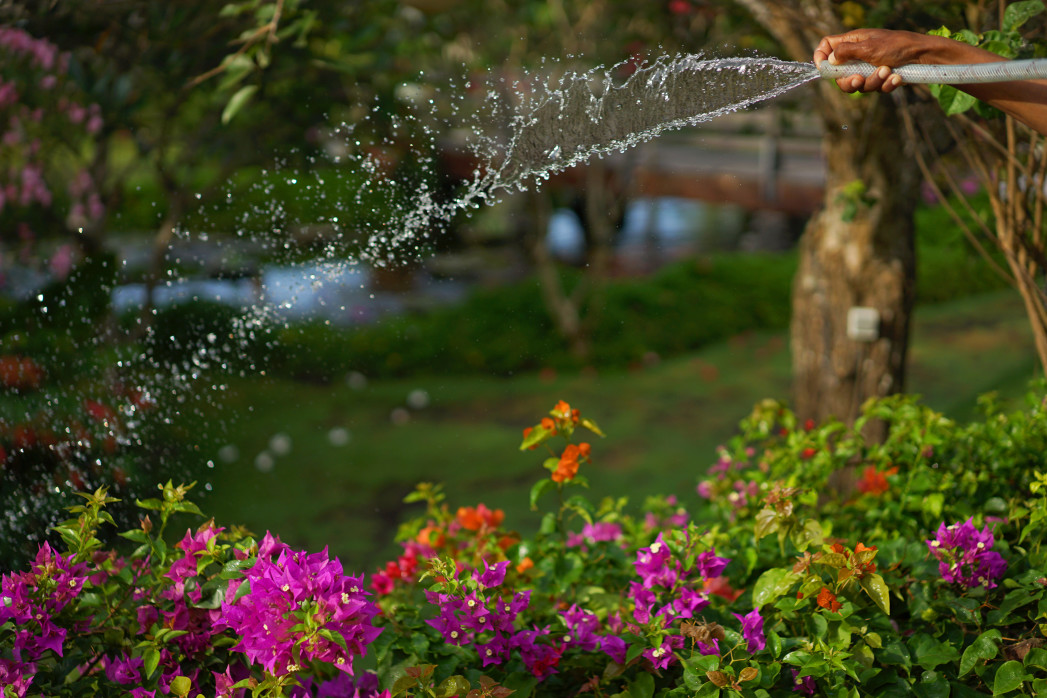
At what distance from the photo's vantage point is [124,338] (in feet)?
15.8

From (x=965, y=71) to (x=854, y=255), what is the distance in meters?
1.77

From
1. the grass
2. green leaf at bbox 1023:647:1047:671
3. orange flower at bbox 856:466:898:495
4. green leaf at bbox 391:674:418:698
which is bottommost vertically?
the grass

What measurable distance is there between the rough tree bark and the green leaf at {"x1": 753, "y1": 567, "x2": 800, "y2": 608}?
172 cm

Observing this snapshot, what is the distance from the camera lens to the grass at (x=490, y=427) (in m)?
4.14

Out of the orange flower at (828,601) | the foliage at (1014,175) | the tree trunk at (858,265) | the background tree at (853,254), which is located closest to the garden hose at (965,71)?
the foliage at (1014,175)

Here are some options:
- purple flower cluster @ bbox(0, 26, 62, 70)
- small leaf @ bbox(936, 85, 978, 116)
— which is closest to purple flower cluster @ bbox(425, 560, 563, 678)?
small leaf @ bbox(936, 85, 978, 116)

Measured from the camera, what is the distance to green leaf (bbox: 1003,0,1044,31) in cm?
179

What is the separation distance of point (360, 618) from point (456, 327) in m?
5.47

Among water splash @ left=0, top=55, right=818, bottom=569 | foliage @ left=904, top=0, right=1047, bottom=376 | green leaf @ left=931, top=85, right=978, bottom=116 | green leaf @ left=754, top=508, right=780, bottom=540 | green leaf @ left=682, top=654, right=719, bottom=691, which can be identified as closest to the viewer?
green leaf @ left=682, top=654, right=719, bottom=691

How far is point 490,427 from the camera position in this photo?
5.21m

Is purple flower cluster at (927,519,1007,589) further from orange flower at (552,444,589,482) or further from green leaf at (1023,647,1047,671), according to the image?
orange flower at (552,444,589,482)

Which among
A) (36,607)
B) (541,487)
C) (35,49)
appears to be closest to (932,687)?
(541,487)

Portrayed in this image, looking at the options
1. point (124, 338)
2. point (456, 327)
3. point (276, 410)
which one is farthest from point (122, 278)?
point (456, 327)

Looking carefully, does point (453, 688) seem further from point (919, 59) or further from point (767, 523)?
point (919, 59)
